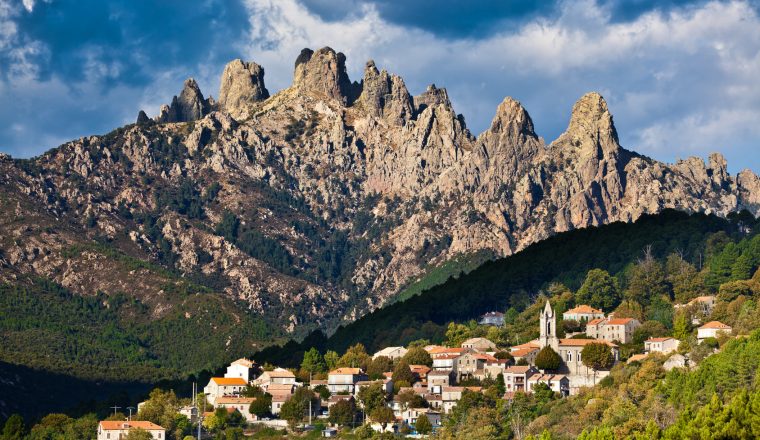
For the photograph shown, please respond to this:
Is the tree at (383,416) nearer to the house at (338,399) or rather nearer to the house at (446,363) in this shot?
the house at (338,399)

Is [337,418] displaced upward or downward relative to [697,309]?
downward

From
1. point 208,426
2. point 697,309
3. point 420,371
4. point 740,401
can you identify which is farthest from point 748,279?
point 740,401

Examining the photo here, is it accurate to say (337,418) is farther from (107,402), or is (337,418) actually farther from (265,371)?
(107,402)

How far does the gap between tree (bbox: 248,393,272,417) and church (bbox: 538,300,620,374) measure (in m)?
32.0

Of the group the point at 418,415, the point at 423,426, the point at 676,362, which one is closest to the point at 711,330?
the point at 676,362

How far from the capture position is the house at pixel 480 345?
188 meters


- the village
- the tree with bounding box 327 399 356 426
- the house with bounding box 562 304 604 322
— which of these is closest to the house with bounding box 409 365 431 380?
the village

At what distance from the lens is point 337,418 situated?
6511 inches

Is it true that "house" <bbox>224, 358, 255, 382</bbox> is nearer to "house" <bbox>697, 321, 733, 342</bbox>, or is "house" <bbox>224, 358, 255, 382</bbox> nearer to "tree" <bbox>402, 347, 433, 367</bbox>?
"tree" <bbox>402, 347, 433, 367</bbox>

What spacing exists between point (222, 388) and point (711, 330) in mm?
58037

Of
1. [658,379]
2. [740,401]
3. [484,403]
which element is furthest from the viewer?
[484,403]

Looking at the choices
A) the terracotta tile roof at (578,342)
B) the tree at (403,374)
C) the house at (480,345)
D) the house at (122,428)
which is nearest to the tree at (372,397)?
the tree at (403,374)

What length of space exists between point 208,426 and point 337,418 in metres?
14.1

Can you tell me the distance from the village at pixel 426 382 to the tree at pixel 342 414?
108mm
